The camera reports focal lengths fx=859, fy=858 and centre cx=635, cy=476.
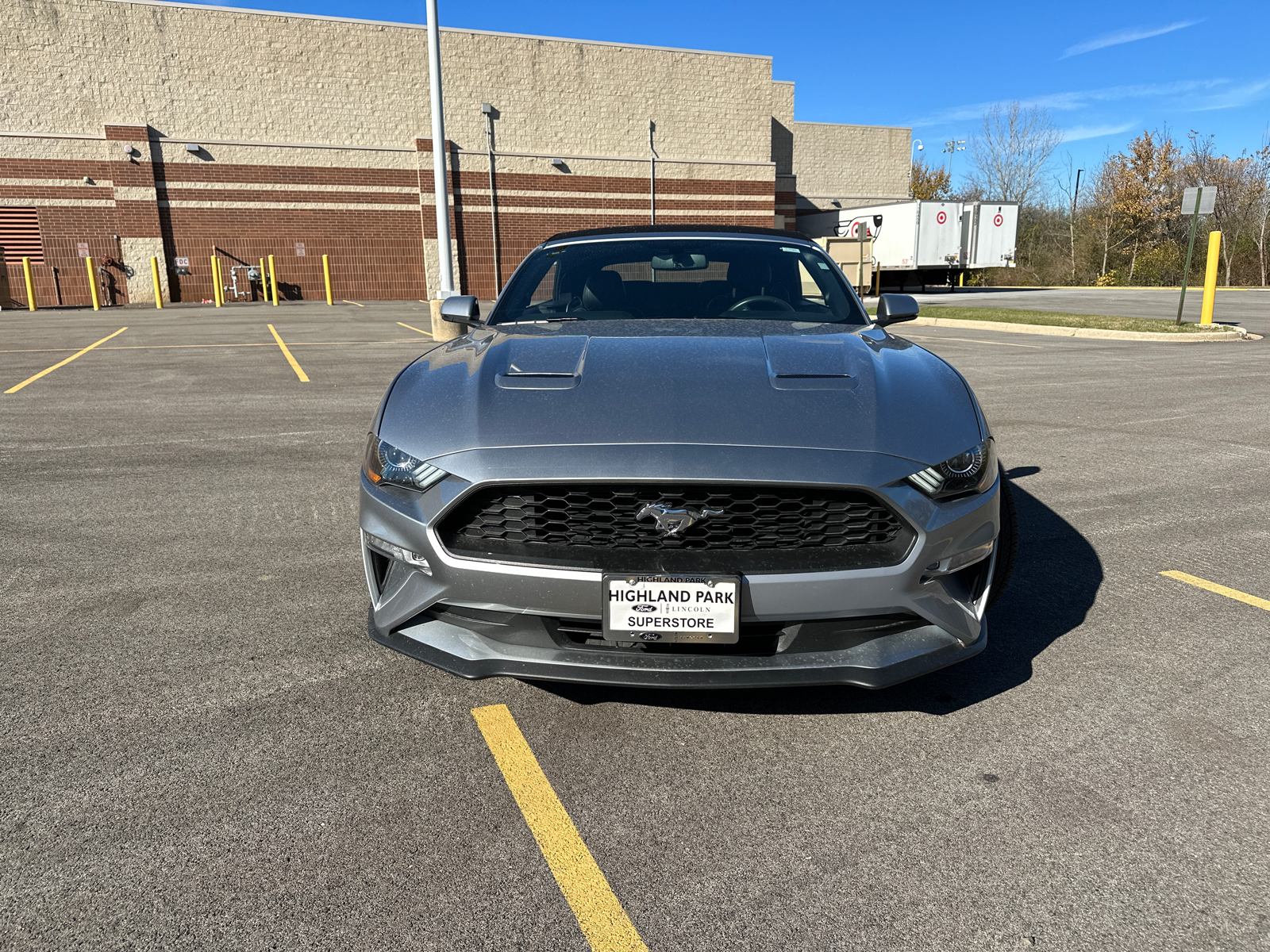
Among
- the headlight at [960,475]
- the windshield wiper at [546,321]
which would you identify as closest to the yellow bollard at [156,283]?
the windshield wiper at [546,321]

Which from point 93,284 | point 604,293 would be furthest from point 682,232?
point 93,284

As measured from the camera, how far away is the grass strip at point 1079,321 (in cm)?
1550

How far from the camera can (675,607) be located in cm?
228

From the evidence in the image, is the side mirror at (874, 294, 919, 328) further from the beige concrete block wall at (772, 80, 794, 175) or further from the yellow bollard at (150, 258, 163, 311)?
the beige concrete block wall at (772, 80, 794, 175)

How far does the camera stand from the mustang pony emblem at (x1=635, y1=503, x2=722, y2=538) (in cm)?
231

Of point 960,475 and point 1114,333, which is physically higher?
point 960,475

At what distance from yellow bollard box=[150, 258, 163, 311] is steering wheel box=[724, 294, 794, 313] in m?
25.7

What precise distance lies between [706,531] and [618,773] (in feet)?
2.42

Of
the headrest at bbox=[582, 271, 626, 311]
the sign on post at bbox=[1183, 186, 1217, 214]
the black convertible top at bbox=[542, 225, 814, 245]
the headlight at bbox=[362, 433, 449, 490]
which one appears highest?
the sign on post at bbox=[1183, 186, 1217, 214]

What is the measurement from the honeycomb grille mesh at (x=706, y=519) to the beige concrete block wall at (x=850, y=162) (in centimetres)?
4222

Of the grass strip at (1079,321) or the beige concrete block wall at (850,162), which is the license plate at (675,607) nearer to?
the grass strip at (1079,321)

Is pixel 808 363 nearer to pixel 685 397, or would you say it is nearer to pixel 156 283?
pixel 685 397

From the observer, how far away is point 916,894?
1.96m

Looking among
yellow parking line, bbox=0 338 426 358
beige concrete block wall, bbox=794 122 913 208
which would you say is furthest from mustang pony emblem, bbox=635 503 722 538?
beige concrete block wall, bbox=794 122 913 208
